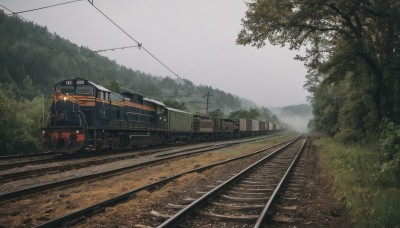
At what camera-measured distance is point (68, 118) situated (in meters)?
17.7

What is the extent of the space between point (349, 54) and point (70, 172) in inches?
535

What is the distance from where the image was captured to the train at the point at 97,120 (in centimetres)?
1692

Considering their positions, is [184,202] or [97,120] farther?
[97,120]

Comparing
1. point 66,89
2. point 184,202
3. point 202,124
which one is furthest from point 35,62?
point 184,202

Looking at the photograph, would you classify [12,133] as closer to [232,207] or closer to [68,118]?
[68,118]

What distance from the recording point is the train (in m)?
16.9

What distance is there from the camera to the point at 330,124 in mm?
39844

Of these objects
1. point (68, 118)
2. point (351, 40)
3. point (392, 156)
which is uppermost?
point (351, 40)

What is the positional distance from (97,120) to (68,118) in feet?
4.90

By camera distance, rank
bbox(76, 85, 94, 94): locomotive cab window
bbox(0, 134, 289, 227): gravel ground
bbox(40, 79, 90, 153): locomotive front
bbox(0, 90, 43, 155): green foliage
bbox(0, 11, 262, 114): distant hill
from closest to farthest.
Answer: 1. bbox(0, 134, 289, 227): gravel ground
2. bbox(40, 79, 90, 153): locomotive front
3. bbox(76, 85, 94, 94): locomotive cab window
4. bbox(0, 90, 43, 155): green foliage
5. bbox(0, 11, 262, 114): distant hill

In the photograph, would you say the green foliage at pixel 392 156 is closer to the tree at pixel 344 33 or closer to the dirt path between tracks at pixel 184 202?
the dirt path between tracks at pixel 184 202

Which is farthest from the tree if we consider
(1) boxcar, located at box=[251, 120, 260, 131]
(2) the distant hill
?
(2) the distant hill

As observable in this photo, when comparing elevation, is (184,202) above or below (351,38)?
below

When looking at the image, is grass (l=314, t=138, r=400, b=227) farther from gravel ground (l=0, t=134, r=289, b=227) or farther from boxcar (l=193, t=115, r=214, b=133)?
boxcar (l=193, t=115, r=214, b=133)
